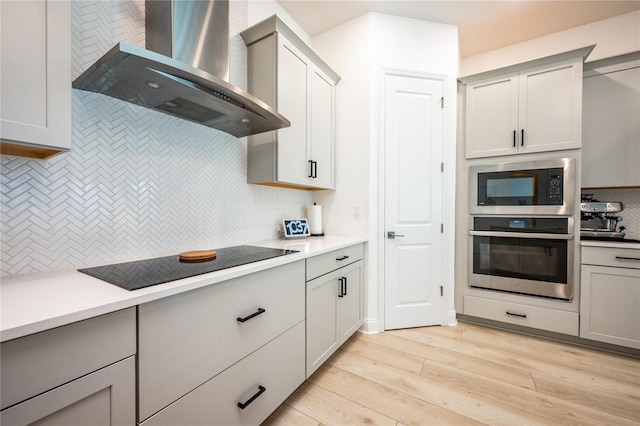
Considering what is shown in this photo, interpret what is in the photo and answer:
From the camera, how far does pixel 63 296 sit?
0.76 m

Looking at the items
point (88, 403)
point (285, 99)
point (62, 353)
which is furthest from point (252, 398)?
point (285, 99)

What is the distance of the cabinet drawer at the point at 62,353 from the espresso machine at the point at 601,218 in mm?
3281

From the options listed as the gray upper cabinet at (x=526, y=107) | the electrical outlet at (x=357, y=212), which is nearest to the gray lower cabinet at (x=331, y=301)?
the electrical outlet at (x=357, y=212)

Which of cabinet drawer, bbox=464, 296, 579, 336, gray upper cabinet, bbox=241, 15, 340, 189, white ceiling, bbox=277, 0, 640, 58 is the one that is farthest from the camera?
white ceiling, bbox=277, 0, 640, 58

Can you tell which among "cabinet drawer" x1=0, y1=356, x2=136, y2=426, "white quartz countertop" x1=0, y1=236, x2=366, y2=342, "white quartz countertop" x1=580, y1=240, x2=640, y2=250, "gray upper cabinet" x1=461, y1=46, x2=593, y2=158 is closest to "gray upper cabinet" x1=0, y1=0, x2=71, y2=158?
"white quartz countertop" x1=0, y1=236, x2=366, y2=342

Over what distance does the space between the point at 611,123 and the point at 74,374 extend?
3.76 meters

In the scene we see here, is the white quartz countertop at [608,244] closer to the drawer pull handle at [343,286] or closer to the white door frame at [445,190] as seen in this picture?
the white door frame at [445,190]

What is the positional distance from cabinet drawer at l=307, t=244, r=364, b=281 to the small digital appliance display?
19.6 inches

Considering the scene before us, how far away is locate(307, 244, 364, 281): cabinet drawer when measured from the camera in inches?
64.2

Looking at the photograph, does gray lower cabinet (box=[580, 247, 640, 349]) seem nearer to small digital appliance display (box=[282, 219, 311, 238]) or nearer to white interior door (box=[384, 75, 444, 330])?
white interior door (box=[384, 75, 444, 330])

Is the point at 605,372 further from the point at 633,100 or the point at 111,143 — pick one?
the point at 111,143

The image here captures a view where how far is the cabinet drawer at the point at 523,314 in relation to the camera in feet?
7.23

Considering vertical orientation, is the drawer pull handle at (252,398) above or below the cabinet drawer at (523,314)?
above

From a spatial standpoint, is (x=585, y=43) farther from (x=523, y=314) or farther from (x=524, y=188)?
(x=523, y=314)
